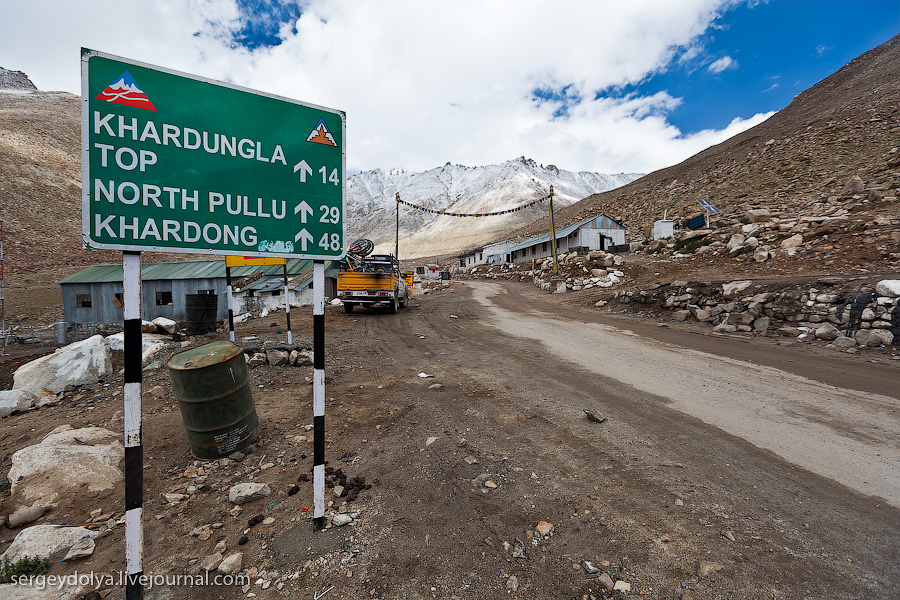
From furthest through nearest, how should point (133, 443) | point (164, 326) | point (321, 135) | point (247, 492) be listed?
point (164, 326)
point (247, 492)
point (321, 135)
point (133, 443)

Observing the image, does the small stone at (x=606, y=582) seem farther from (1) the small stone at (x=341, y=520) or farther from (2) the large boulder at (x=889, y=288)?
(2) the large boulder at (x=889, y=288)

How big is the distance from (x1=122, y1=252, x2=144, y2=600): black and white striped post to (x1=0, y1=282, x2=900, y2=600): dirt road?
320 mm

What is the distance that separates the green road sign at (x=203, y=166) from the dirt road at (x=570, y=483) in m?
2.20

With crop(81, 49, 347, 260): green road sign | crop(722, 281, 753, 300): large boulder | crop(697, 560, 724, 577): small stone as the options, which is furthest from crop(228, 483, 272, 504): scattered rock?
crop(722, 281, 753, 300): large boulder

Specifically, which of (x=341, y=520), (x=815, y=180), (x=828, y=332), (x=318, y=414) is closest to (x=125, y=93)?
A: (x=318, y=414)

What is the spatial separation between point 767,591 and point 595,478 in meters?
1.30

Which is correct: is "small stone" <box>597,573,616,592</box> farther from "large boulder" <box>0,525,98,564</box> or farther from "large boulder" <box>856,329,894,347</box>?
"large boulder" <box>856,329,894,347</box>

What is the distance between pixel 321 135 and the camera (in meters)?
2.89

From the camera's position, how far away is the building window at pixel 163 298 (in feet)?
72.5

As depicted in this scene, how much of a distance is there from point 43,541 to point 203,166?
298 cm

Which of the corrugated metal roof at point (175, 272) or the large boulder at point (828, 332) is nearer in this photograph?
the large boulder at point (828, 332)

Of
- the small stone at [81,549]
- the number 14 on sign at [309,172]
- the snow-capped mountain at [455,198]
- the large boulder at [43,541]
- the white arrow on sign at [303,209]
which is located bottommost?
the small stone at [81,549]

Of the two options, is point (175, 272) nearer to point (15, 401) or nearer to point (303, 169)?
point (15, 401)

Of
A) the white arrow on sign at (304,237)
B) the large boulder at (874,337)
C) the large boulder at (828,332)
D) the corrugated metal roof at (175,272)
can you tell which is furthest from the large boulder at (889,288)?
the corrugated metal roof at (175,272)
